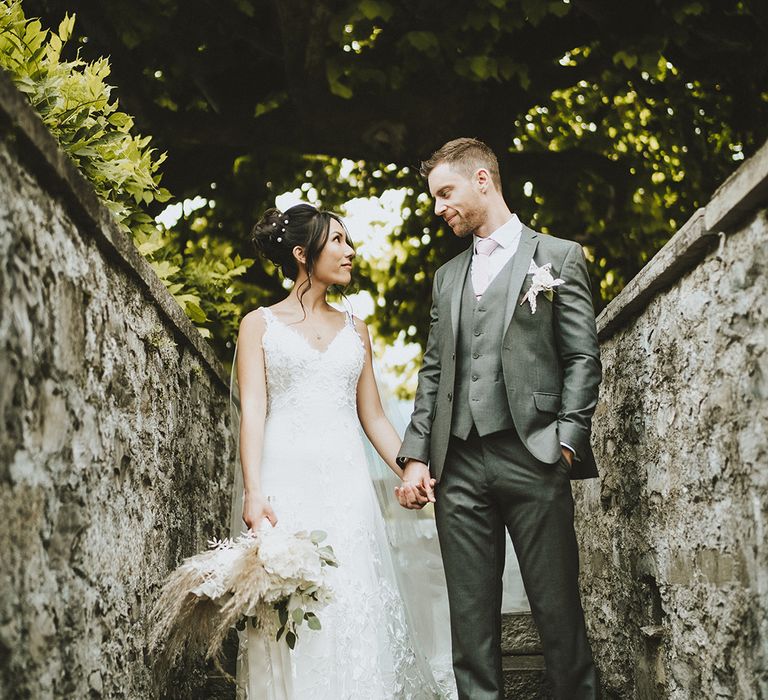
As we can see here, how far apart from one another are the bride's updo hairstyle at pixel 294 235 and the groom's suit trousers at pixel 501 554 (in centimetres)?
126

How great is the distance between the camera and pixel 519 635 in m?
4.55

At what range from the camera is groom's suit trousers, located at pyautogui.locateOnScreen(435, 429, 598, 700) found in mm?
3230

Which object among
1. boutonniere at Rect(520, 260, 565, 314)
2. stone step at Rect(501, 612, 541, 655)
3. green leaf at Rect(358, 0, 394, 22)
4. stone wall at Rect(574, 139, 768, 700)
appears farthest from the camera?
green leaf at Rect(358, 0, 394, 22)

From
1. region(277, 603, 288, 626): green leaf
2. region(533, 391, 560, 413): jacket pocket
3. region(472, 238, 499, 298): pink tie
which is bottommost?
region(277, 603, 288, 626): green leaf

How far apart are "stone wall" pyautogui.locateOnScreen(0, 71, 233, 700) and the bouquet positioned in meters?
0.16

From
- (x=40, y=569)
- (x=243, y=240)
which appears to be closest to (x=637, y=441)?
(x=40, y=569)

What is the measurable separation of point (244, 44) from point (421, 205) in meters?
2.83

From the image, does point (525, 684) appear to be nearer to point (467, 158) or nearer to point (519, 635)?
point (519, 635)

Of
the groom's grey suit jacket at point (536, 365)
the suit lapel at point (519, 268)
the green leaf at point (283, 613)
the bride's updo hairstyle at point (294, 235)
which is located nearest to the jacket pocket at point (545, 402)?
the groom's grey suit jacket at point (536, 365)

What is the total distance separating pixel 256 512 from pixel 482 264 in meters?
1.31

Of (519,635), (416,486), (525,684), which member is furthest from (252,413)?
(519,635)

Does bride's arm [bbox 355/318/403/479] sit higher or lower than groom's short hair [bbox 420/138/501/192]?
lower

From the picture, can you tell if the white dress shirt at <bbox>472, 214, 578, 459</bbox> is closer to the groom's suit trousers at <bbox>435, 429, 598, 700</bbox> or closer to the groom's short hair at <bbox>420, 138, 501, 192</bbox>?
the groom's short hair at <bbox>420, 138, 501, 192</bbox>

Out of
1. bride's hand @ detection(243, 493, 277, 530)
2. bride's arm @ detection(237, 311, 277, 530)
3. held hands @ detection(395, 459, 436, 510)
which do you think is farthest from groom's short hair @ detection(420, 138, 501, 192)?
bride's hand @ detection(243, 493, 277, 530)
